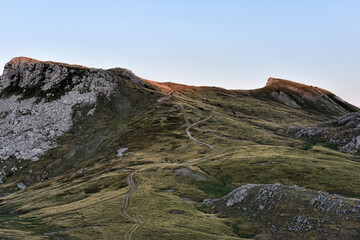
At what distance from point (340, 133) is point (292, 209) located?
378 feet

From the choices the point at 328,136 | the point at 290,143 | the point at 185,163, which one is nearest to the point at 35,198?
the point at 185,163

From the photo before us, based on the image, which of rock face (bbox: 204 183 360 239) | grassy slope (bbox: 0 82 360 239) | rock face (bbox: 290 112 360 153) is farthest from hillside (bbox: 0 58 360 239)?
rock face (bbox: 290 112 360 153)

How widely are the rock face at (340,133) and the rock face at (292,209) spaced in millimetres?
84643

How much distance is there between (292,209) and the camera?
200 feet

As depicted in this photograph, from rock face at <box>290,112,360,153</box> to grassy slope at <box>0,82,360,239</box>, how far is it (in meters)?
13.2

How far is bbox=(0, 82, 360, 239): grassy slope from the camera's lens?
6100 cm

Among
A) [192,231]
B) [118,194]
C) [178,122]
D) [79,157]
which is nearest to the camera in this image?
[192,231]

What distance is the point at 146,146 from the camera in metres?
154

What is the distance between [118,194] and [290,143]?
95.8 meters

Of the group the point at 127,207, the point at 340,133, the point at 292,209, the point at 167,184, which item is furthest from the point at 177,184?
the point at 340,133

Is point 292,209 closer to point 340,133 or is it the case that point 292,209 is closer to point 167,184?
point 167,184

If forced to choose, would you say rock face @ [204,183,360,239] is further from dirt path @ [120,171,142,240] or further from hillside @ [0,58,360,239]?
dirt path @ [120,171,142,240]

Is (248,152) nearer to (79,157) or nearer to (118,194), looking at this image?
(118,194)

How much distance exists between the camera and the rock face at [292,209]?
5484 cm
